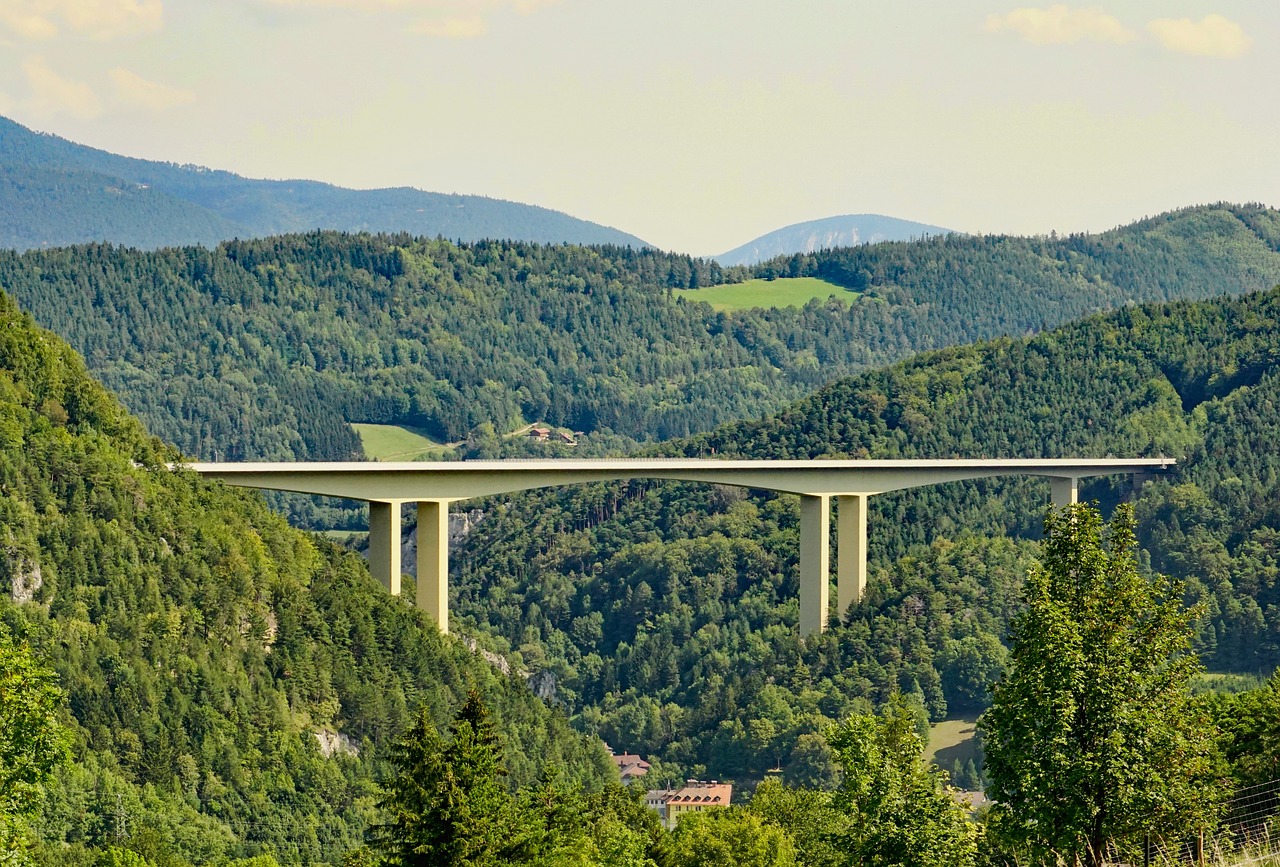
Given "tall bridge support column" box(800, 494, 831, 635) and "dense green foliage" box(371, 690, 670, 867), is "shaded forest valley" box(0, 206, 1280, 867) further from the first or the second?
"tall bridge support column" box(800, 494, 831, 635)

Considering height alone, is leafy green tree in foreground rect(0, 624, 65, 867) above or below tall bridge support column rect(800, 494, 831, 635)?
above

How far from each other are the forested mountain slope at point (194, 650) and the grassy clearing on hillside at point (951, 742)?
2143 cm

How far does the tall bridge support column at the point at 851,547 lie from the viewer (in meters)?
116

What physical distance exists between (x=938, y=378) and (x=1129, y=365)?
15.2 meters

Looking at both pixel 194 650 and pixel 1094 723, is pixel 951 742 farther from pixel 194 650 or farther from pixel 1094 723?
pixel 1094 723

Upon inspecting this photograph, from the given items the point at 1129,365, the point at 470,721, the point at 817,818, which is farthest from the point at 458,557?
the point at 470,721

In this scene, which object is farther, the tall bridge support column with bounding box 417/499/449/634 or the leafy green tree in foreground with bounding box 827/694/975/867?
the tall bridge support column with bounding box 417/499/449/634

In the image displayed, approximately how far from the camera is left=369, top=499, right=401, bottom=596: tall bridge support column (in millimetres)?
91062

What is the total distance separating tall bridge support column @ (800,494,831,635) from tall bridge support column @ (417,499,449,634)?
2569cm

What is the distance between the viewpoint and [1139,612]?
108ft

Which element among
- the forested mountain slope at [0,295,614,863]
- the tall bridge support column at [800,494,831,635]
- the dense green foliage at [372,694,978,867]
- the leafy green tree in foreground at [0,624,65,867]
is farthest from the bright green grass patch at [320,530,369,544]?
the leafy green tree in foreground at [0,624,65,867]

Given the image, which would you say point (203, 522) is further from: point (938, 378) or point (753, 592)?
point (938, 378)

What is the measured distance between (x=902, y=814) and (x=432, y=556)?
57849 mm

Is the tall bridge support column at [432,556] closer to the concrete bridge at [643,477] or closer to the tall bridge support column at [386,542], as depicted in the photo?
the concrete bridge at [643,477]
